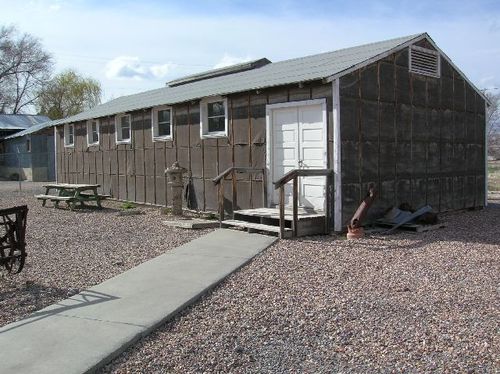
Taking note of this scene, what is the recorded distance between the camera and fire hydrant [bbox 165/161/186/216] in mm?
13286

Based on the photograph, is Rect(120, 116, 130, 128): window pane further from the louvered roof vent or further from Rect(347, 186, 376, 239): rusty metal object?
Rect(347, 186, 376, 239): rusty metal object

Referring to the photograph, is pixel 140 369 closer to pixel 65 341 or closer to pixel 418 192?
pixel 65 341

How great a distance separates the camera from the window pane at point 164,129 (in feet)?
49.9

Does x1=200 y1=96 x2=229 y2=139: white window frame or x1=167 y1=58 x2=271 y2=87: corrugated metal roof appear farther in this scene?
x1=167 y1=58 x2=271 y2=87: corrugated metal roof

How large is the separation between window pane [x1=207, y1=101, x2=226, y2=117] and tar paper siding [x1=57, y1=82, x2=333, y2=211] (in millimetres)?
342

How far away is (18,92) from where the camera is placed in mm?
57125

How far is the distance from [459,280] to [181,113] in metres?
9.16

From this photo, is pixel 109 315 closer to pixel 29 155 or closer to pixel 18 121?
pixel 29 155

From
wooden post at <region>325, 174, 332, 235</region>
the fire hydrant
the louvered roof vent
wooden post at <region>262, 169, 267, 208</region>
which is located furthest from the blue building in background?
wooden post at <region>325, 174, 332, 235</region>

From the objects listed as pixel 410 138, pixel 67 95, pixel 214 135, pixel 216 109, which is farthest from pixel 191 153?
pixel 67 95

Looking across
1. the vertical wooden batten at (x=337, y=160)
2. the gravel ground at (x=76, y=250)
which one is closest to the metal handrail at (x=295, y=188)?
the vertical wooden batten at (x=337, y=160)

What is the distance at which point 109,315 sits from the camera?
5.36 meters

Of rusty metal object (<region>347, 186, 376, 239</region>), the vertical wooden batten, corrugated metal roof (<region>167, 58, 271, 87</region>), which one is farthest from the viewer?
corrugated metal roof (<region>167, 58, 271, 87</region>)

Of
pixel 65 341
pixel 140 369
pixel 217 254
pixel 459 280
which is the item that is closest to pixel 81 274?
pixel 217 254
